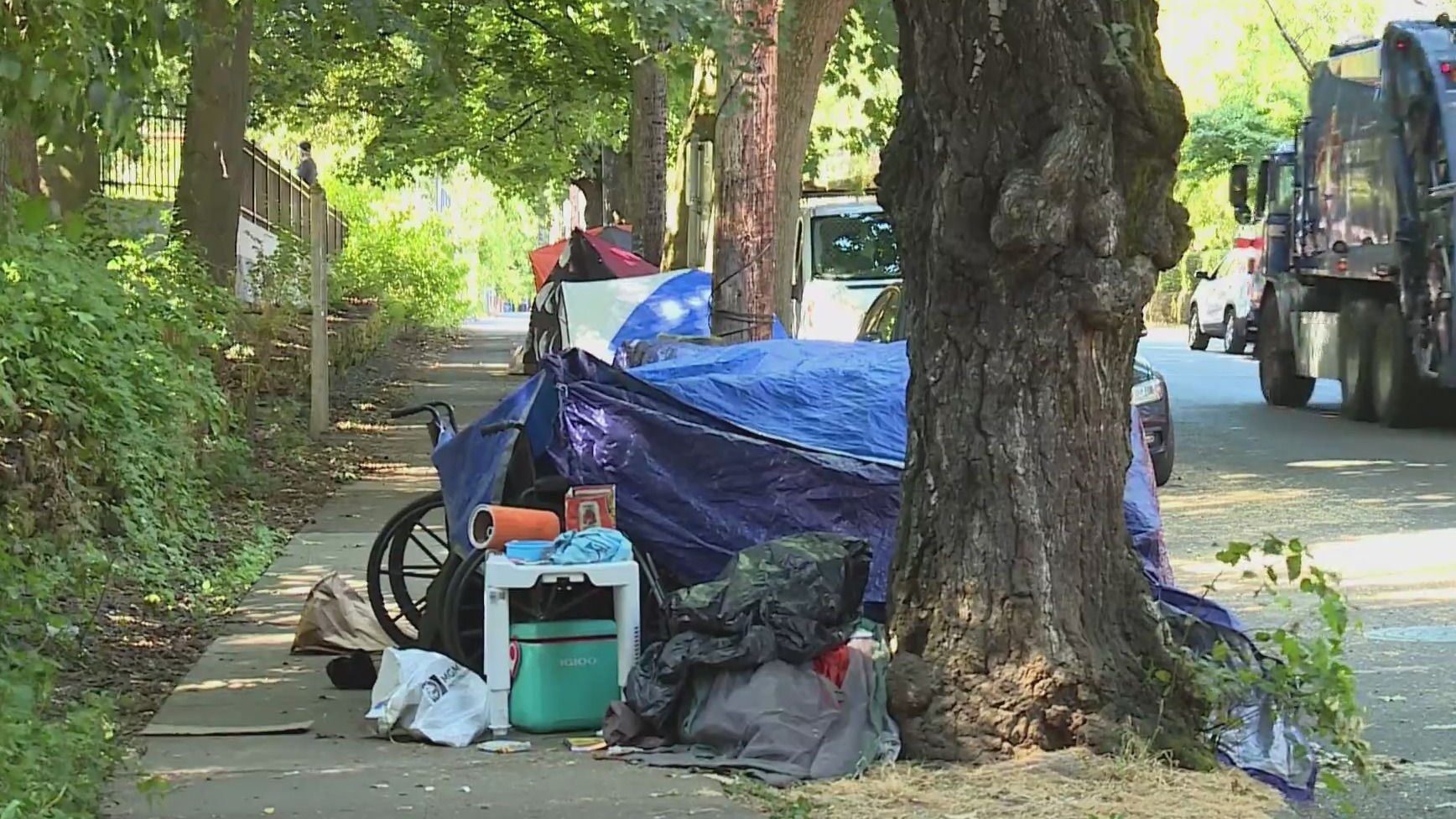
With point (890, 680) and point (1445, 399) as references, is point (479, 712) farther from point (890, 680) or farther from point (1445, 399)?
point (1445, 399)

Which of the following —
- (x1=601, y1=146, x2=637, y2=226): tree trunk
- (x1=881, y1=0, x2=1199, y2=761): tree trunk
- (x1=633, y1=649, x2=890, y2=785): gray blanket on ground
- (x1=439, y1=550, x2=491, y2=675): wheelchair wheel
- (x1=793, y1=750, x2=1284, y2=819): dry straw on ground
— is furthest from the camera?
(x1=601, y1=146, x2=637, y2=226): tree trunk

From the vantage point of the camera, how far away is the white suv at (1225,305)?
30.1 metres

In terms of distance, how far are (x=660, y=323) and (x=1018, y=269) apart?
10487 mm

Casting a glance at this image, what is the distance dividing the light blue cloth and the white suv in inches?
905

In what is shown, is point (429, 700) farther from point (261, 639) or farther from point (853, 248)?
point (853, 248)

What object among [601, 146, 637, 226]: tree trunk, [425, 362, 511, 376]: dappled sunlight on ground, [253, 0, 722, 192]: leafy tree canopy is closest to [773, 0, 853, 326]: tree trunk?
[253, 0, 722, 192]: leafy tree canopy

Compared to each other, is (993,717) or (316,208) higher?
(316,208)

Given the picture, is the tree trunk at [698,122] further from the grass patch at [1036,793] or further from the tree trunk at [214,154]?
the grass patch at [1036,793]

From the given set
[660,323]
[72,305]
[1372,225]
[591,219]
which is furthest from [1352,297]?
[591,219]

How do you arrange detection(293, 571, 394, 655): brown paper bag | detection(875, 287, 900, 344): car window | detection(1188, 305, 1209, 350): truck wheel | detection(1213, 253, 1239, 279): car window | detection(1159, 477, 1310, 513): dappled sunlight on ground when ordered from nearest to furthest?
detection(293, 571, 394, 655): brown paper bag, detection(1159, 477, 1310, 513): dappled sunlight on ground, detection(875, 287, 900, 344): car window, detection(1213, 253, 1239, 279): car window, detection(1188, 305, 1209, 350): truck wheel

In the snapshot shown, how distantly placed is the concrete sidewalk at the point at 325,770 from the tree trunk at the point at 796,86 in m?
8.00

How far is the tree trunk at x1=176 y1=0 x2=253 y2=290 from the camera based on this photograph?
15.3 m

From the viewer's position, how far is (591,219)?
4181cm

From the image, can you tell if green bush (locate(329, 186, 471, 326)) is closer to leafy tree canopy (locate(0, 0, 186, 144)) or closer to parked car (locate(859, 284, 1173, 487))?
parked car (locate(859, 284, 1173, 487))
